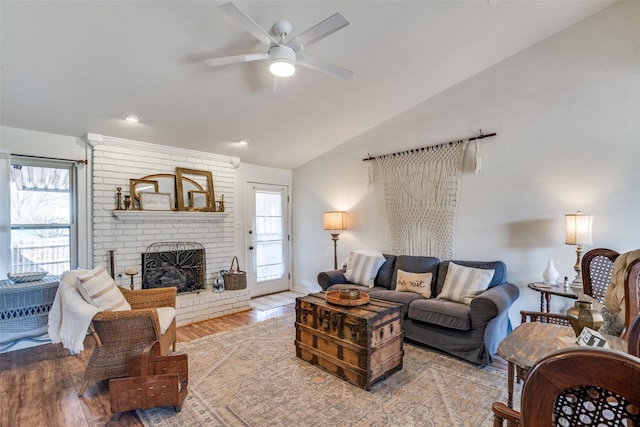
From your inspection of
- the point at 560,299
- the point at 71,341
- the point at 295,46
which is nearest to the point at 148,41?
the point at 295,46

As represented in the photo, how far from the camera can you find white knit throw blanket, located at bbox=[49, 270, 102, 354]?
2.22 meters

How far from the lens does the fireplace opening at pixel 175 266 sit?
410cm

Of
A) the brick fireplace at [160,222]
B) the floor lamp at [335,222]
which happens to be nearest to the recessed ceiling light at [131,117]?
the brick fireplace at [160,222]

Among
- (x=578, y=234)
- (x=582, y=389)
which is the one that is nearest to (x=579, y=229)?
(x=578, y=234)

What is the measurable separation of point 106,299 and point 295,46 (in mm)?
2558

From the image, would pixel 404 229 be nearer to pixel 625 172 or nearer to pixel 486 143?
pixel 486 143

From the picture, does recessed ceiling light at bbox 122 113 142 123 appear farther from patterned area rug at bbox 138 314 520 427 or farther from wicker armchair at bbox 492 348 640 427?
wicker armchair at bbox 492 348 640 427

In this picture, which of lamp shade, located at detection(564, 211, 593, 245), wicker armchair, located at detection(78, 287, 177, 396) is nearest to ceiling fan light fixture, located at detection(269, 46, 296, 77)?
wicker armchair, located at detection(78, 287, 177, 396)

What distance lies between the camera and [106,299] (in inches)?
102

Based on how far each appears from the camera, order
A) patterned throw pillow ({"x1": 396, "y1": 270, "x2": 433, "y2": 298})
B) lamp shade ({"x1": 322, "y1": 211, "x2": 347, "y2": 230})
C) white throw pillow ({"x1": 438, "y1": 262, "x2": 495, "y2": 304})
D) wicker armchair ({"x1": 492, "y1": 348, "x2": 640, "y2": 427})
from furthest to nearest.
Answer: lamp shade ({"x1": 322, "y1": 211, "x2": 347, "y2": 230}) → patterned throw pillow ({"x1": 396, "y1": 270, "x2": 433, "y2": 298}) → white throw pillow ({"x1": 438, "y1": 262, "x2": 495, "y2": 304}) → wicker armchair ({"x1": 492, "y1": 348, "x2": 640, "y2": 427})

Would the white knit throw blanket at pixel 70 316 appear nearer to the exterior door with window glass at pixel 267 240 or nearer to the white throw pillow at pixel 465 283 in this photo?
the exterior door with window glass at pixel 267 240

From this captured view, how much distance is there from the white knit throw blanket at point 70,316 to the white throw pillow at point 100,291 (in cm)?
6

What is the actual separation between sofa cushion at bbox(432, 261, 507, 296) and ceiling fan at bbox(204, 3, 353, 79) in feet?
8.00

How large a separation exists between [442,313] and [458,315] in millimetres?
151
